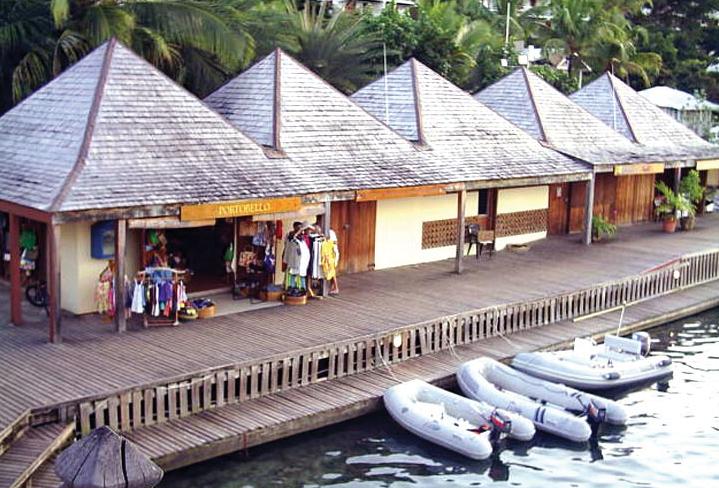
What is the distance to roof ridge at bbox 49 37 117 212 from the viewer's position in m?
17.1

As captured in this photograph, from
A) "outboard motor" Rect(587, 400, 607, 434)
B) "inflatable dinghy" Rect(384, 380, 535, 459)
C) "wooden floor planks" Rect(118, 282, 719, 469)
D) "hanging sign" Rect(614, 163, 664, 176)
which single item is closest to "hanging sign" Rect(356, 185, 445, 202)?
"wooden floor planks" Rect(118, 282, 719, 469)

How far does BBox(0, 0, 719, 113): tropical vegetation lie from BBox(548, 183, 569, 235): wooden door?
21.2ft

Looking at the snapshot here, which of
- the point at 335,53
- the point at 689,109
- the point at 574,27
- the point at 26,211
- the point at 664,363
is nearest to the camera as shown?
the point at 26,211

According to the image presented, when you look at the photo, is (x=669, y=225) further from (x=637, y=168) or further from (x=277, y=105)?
(x=277, y=105)

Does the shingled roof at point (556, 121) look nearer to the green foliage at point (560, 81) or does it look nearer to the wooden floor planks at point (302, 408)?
the wooden floor planks at point (302, 408)

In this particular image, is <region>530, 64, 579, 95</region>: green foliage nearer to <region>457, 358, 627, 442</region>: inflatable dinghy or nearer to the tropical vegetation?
the tropical vegetation

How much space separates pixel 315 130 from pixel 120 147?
532cm

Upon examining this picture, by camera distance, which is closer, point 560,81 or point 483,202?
point 483,202

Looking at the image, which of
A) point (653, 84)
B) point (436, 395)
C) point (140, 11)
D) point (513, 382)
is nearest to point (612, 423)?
point (513, 382)

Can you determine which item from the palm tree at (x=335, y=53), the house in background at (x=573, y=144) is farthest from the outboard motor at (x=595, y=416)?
the palm tree at (x=335, y=53)

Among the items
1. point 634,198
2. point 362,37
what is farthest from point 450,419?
point 362,37

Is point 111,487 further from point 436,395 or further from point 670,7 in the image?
point 670,7

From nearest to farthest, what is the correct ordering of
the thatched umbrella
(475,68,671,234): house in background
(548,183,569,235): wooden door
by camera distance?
the thatched umbrella
(475,68,671,234): house in background
(548,183,569,235): wooden door

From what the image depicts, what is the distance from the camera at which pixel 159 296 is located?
18531 mm
